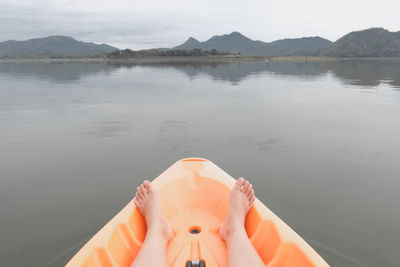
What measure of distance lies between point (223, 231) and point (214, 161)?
3.38m

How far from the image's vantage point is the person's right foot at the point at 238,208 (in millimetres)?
2752

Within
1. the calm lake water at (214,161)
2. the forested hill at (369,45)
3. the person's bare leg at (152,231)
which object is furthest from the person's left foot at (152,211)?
the forested hill at (369,45)

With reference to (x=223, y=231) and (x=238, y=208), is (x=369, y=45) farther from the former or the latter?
(x=223, y=231)

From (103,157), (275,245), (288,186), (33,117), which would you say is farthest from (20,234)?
(33,117)

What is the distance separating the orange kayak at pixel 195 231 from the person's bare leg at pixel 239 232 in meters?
0.14

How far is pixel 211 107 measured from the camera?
40.5 ft

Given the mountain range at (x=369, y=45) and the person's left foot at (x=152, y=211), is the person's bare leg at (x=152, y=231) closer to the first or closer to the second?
the person's left foot at (x=152, y=211)

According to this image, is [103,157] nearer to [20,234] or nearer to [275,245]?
[20,234]

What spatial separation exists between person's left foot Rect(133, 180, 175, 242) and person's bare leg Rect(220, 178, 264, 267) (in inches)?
24.5

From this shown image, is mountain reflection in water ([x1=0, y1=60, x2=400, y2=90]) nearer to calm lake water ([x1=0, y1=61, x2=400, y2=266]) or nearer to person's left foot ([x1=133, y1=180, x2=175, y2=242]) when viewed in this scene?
calm lake water ([x1=0, y1=61, x2=400, y2=266])

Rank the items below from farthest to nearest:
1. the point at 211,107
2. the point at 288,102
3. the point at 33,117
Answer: the point at 288,102 → the point at 211,107 → the point at 33,117

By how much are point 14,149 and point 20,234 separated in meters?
3.93

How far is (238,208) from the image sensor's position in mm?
2932

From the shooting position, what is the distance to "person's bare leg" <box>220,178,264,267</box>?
2.26 meters
